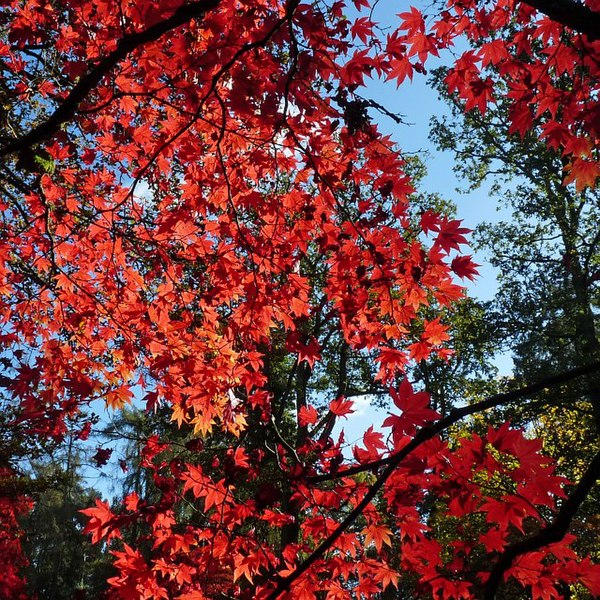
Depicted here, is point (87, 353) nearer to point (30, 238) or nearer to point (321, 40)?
point (30, 238)

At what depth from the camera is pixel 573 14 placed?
1.85 m

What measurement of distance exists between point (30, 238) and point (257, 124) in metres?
2.76

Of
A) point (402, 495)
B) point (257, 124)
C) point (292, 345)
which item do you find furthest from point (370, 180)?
point (402, 495)

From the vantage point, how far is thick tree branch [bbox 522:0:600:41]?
1840 millimetres

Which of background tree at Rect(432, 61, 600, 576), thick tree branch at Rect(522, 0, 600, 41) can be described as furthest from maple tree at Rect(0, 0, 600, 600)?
background tree at Rect(432, 61, 600, 576)

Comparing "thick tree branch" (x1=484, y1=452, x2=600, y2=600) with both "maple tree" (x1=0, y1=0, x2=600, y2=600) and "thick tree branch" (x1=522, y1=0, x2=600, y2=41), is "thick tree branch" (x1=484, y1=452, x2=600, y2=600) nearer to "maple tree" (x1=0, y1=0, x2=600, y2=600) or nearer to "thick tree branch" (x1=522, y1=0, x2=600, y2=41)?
"maple tree" (x1=0, y1=0, x2=600, y2=600)

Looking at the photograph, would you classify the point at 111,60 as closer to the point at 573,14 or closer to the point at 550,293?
the point at 573,14

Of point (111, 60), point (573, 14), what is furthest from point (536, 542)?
point (111, 60)

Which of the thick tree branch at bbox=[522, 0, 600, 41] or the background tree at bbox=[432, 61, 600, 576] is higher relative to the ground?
the background tree at bbox=[432, 61, 600, 576]

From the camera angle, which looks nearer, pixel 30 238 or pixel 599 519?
pixel 30 238

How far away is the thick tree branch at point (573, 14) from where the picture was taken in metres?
1.84

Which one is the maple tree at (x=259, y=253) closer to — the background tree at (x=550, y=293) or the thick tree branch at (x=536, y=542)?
the thick tree branch at (x=536, y=542)

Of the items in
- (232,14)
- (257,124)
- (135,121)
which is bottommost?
(257,124)

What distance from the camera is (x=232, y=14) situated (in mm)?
3771
